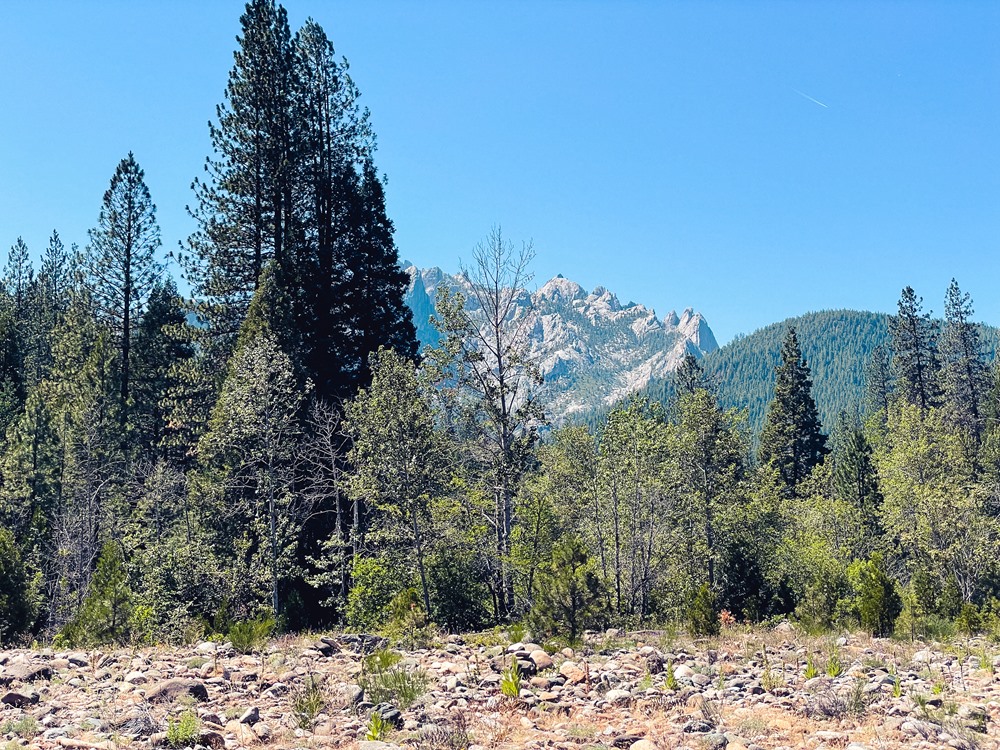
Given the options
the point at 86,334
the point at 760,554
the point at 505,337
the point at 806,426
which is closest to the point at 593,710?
the point at 505,337

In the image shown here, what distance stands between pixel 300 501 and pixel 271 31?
20130 mm

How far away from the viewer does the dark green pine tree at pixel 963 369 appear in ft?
192

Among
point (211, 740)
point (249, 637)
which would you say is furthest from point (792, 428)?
point (211, 740)

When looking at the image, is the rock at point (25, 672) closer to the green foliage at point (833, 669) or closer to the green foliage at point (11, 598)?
the green foliage at point (11, 598)

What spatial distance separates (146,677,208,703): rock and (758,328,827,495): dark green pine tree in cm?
5058

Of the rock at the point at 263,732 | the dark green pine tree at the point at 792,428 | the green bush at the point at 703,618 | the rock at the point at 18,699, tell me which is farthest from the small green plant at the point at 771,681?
the dark green pine tree at the point at 792,428

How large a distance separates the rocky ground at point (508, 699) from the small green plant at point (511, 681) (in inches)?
4.4

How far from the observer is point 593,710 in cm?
873

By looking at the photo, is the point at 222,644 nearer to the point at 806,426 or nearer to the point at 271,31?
A: the point at 271,31

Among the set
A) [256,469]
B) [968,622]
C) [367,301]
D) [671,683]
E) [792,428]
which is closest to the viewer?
[671,683]

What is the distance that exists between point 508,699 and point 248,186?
25.3m

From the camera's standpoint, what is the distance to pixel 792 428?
2094 inches

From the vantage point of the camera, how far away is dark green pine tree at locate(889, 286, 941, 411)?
62781 mm

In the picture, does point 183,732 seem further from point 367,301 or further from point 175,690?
point 367,301
